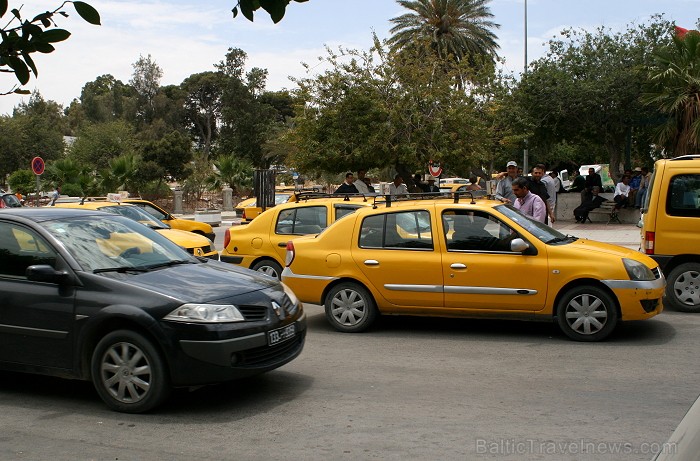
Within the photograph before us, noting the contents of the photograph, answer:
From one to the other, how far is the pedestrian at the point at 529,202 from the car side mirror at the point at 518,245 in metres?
3.21

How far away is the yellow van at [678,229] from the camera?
32.9 feet

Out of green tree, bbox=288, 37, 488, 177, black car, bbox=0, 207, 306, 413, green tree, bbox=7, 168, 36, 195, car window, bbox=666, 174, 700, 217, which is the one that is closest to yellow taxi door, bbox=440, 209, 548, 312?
black car, bbox=0, 207, 306, 413

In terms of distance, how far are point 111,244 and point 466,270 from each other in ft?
12.6

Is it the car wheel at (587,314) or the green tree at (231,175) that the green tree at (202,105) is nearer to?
the green tree at (231,175)

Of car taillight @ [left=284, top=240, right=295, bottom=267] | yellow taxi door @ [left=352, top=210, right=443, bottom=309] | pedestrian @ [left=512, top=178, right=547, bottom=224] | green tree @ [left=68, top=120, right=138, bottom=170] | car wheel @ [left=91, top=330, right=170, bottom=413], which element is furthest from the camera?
green tree @ [left=68, top=120, right=138, bottom=170]

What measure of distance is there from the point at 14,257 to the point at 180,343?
1760 mm

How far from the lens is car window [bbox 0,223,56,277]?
20.8 feet

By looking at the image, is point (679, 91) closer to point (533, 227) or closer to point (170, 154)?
point (533, 227)

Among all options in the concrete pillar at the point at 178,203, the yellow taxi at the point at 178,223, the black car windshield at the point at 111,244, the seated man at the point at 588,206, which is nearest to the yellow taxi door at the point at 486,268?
the black car windshield at the point at 111,244

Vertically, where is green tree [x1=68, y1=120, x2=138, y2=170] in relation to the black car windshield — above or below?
above

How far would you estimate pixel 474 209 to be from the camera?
8750 mm

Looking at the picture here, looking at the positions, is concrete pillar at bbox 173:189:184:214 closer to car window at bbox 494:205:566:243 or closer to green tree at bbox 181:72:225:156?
car window at bbox 494:205:566:243

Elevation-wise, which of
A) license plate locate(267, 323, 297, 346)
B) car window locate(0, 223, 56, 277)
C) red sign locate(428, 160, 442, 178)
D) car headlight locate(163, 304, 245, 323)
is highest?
red sign locate(428, 160, 442, 178)

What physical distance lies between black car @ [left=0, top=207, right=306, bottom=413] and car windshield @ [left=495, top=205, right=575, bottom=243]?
3.17 meters
